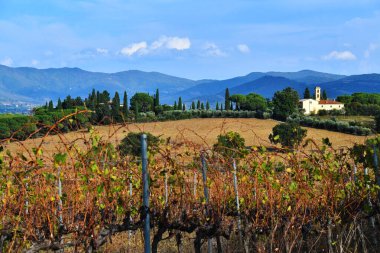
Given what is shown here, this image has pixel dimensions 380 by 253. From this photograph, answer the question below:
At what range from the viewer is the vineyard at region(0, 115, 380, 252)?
509cm

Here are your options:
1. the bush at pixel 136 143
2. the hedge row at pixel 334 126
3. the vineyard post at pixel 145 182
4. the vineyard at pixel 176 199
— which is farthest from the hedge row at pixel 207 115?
the vineyard post at pixel 145 182

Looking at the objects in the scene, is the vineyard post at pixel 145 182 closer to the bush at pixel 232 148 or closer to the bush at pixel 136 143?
the bush at pixel 136 143

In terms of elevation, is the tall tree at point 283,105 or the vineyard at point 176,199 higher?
the tall tree at point 283,105

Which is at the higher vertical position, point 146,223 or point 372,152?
point 372,152

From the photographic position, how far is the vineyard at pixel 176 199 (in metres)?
5.09

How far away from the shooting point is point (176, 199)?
5688 millimetres

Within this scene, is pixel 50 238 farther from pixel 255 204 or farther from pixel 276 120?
pixel 276 120

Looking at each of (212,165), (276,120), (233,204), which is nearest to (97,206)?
(212,165)

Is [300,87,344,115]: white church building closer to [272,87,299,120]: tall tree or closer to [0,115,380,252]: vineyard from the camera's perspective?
[272,87,299,120]: tall tree

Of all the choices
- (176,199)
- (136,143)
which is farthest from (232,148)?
(136,143)

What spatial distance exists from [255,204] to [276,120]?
6086 cm

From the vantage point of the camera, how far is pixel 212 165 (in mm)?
5867

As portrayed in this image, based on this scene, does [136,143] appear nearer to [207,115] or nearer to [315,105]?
[207,115]

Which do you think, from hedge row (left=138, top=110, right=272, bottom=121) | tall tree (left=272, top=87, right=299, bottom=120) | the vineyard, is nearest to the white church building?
tall tree (left=272, top=87, right=299, bottom=120)
